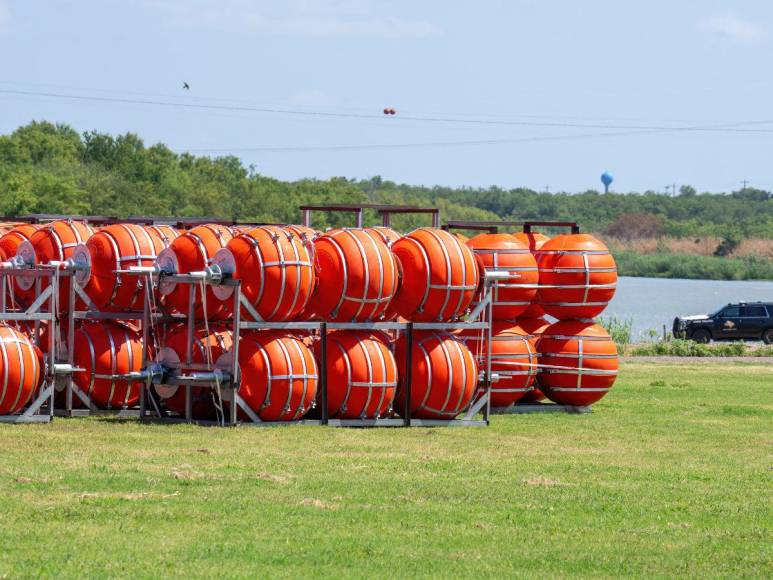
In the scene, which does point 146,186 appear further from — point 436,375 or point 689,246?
point 436,375

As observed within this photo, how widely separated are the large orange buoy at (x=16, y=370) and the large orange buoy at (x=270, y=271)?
236cm

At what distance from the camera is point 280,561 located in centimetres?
1108

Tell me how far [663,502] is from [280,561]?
4.55 metres

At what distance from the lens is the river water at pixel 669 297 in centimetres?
7238

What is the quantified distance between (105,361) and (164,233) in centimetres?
204

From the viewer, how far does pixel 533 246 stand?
23.8 meters

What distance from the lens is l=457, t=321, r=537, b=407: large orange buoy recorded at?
893 inches

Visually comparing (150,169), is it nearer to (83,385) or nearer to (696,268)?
(696,268)

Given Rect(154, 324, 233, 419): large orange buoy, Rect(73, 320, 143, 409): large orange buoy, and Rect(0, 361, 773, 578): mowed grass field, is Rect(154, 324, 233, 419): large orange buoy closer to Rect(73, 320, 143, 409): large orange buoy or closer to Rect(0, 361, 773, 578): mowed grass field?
Rect(73, 320, 143, 409): large orange buoy

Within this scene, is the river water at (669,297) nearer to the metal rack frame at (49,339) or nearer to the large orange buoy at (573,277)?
the large orange buoy at (573,277)

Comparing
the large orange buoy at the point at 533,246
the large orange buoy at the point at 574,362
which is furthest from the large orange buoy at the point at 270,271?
the large orange buoy at the point at 574,362

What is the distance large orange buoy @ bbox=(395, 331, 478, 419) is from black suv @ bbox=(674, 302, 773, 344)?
107ft

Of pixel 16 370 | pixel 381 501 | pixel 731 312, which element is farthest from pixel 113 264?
pixel 731 312

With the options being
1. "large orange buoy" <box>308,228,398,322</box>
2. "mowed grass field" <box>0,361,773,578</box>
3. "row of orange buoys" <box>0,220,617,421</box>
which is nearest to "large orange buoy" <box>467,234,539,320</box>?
"row of orange buoys" <box>0,220,617,421</box>
